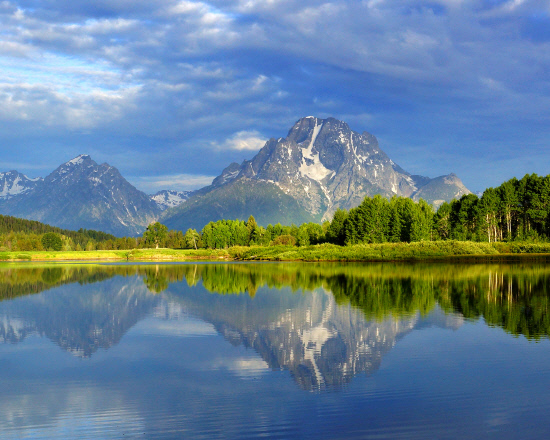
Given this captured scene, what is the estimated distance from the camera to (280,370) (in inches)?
688

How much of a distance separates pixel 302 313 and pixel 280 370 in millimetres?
13080

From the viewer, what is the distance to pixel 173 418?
12.8 meters

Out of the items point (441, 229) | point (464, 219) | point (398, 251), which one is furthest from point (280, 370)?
point (441, 229)

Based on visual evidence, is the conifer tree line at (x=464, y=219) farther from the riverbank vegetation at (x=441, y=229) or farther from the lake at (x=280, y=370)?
the lake at (x=280, y=370)

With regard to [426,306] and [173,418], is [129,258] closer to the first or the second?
[426,306]

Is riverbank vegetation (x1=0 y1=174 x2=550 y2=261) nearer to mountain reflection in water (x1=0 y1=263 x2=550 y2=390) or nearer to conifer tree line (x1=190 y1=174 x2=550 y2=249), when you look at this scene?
conifer tree line (x1=190 y1=174 x2=550 y2=249)

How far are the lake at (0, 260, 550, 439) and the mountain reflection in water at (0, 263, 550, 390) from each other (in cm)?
14

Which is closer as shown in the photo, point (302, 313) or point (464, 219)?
point (302, 313)

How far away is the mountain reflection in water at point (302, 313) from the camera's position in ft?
66.7

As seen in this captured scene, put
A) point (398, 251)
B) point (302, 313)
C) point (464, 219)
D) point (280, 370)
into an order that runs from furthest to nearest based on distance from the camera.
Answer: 1. point (464, 219)
2. point (398, 251)
3. point (302, 313)
4. point (280, 370)

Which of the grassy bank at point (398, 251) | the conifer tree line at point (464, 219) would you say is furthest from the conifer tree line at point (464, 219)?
the grassy bank at point (398, 251)

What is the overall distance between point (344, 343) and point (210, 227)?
170261mm

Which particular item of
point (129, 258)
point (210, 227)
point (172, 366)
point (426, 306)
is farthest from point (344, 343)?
point (210, 227)

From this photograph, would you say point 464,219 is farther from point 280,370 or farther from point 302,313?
point 280,370
